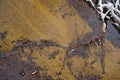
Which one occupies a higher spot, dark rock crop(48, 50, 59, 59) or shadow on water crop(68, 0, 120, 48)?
shadow on water crop(68, 0, 120, 48)

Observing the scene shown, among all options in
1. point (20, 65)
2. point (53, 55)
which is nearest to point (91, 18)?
point (53, 55)

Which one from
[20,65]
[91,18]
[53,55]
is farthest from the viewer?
[91,18]

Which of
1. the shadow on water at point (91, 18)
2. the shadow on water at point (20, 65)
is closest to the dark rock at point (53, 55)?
the shadow on water at point (20, 65)

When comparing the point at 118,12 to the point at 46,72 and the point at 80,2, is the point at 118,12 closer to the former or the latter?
the point at 80,2

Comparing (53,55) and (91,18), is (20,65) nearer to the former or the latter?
(53,55)

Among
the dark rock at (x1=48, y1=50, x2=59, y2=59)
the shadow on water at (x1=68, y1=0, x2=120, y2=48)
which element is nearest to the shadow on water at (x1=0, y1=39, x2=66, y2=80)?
the dark rock at (x1=48, y1=50, x2=59, y2=59)

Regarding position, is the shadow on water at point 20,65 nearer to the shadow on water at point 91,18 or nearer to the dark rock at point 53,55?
the dark rock at point 53,55

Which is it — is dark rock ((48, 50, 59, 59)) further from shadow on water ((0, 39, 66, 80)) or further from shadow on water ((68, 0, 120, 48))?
shadow on water ((68, 0, 120, 48))

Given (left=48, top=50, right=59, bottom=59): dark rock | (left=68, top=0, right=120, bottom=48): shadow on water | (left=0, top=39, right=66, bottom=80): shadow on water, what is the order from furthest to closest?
1. (left=68, top=0, right=120, bottom=48): shadow on water
2. (left=48, top=50, right=59, bottom=59): dark rock
3. (left=0, top=39, right=66, bottom=80): shadow on water

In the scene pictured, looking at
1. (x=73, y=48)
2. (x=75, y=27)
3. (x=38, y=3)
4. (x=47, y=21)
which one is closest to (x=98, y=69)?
(x=73, y=48)

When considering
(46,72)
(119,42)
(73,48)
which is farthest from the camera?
(119,42)

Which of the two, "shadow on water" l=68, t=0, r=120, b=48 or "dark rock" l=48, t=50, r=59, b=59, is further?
"shadow on water" l=68, t=0, r=120, b=48
